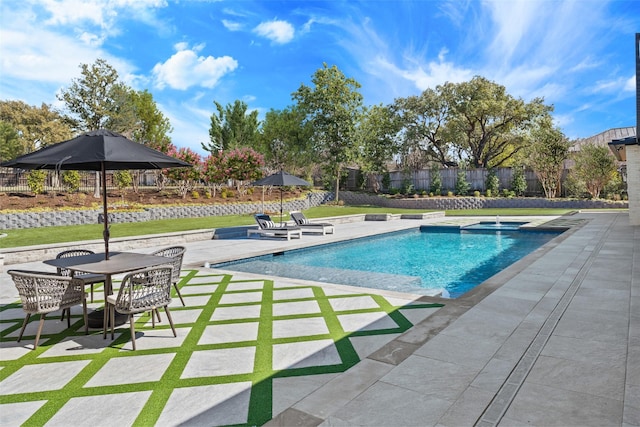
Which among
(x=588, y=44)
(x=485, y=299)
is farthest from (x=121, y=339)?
(x=588, y=44)

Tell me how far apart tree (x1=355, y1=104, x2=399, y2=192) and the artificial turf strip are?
25346 millimetres

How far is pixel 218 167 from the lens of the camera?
2122 cm

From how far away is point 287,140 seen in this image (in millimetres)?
32031

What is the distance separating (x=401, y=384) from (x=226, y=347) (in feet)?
5.54

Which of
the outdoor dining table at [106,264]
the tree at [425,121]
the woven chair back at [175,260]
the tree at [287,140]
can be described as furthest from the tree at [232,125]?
the outdoor dining table at [106,264]

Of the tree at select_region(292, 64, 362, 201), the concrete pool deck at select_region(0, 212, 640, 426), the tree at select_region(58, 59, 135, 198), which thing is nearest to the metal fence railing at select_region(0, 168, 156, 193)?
the tree at select_region(58, 59, 135, 198)

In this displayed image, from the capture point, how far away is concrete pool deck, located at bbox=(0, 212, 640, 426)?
232 centimetres

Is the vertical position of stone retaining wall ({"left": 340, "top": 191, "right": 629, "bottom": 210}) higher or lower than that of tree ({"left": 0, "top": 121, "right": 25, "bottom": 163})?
lower

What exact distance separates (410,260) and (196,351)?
23.8ft

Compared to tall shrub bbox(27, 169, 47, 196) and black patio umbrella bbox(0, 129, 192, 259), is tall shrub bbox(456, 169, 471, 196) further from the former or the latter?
black patio umbrella bbox(0, 129, 192, 259)

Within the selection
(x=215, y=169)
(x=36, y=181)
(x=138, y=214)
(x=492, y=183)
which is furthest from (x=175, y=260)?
(x=492, y=183)

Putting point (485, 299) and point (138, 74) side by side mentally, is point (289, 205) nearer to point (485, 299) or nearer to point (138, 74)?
point (138, 74)

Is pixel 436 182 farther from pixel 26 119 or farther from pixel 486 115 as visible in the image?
pixel 26 119

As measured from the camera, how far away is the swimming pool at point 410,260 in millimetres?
7266
